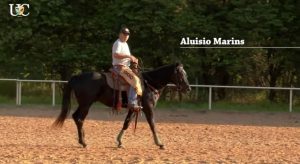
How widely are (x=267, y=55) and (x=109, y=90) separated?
36.7 feet

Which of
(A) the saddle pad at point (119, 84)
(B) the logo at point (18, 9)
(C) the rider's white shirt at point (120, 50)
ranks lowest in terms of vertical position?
(A) the saddle pad at point (119, 84)

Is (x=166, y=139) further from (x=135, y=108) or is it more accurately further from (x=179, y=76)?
(x=179, y=76)

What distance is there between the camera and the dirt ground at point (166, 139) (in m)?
8.62

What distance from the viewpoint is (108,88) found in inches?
402

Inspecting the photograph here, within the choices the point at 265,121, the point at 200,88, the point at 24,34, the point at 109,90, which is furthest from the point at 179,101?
the point at 109,90

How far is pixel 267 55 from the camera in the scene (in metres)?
20.1

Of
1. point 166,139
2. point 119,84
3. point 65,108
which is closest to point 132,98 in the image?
point 119,84

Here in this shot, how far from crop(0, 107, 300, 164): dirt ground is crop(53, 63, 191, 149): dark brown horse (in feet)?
2.00

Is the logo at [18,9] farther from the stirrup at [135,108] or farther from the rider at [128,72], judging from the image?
the stirrup at [135,108]

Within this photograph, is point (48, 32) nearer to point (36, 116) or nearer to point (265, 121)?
point (36, 116)

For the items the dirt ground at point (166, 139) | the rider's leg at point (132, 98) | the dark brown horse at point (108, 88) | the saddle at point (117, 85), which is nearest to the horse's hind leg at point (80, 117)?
the dark brown horse at point (108, 88)

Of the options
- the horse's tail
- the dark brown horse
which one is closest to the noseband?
the dark brown horse

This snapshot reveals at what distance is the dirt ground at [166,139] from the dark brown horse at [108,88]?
2.00ft

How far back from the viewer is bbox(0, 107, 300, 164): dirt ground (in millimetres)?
8625
